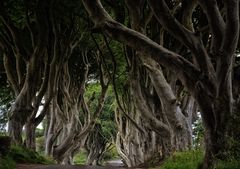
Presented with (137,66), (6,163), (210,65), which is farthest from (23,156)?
(210,65)

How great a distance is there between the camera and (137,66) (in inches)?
568

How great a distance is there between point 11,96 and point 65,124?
6.69 metres

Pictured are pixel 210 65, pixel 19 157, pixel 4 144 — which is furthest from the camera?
pixel 19 157

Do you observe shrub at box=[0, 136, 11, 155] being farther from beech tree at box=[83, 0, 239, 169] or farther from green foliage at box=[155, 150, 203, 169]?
beech tree at box=[83, 0, 239, 169]

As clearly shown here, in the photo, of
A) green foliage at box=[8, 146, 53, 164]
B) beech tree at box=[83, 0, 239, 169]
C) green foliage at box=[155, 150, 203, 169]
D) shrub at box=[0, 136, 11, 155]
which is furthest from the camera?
green foliage at box=[8, 146, 53, 164]

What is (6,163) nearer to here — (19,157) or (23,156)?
(19,157)

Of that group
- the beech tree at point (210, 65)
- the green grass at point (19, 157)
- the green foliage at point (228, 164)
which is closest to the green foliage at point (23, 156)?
the green grass at point (19, 157)

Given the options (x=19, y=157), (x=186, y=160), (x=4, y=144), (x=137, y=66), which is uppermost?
(x=137, y=66)

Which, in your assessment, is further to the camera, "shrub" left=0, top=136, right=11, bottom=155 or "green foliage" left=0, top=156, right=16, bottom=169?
"shrub" left=0, top=136, right=11, bottom=155

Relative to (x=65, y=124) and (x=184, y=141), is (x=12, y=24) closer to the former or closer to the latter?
(x=65, y=124)

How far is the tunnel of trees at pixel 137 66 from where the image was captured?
7.77m

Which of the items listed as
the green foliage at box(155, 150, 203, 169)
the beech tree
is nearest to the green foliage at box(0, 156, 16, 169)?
the green foliage at box(155, 150, 203, 169)

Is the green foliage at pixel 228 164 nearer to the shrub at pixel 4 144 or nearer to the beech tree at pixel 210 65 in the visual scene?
the beech tree at pixel 210 65

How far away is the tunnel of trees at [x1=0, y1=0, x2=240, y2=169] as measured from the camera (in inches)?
306
